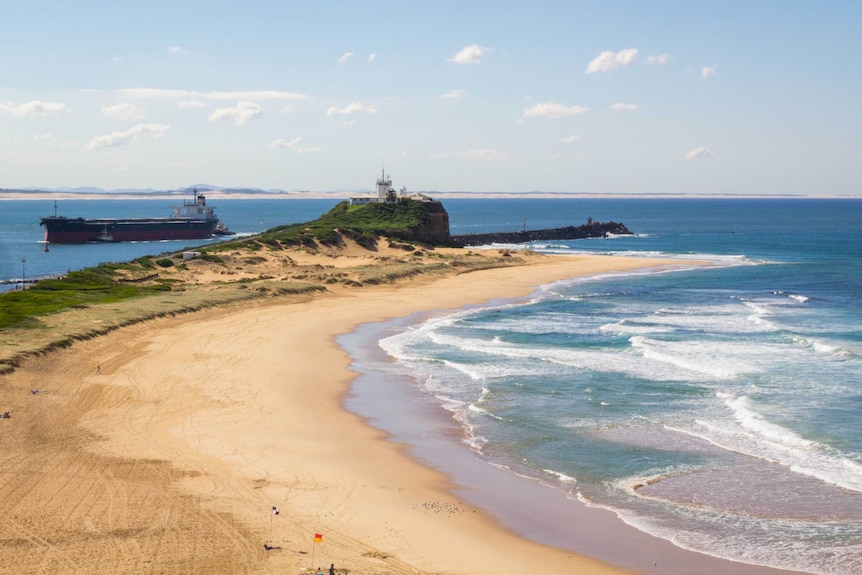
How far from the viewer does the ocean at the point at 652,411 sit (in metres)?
19.7

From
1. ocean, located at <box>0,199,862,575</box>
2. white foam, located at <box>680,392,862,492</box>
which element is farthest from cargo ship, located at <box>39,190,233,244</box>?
white foam, located at <box>680,392,862,492</box>

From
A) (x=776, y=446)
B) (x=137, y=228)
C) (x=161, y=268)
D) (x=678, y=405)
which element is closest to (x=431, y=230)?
(x=161, y=268)

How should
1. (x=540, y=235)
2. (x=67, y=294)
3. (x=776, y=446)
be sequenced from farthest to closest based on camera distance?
1. (x=540, y=235)
2. (x=67, y=294)
3. (x=776, y=446)

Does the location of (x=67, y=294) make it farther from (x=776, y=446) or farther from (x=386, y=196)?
(x=386, y=196)

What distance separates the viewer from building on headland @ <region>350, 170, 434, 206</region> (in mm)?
111875

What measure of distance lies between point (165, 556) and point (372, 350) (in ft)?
82.8

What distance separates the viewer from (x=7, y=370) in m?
30.2

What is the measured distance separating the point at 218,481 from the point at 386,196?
94.0 meters

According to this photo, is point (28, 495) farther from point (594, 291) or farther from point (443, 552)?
point (594, 291)

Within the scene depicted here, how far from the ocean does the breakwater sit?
56789mm

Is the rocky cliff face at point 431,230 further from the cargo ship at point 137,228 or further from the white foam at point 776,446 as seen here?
the white foam at point 776,446

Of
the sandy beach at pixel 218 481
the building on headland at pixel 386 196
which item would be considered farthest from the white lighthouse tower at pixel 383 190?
the sandy beach at pixel 218 481

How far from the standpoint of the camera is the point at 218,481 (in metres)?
20.8

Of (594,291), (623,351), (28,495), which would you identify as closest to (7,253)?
(594,291)
